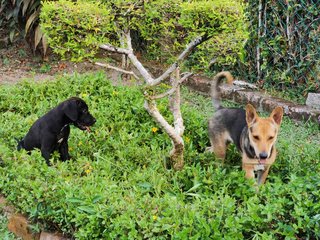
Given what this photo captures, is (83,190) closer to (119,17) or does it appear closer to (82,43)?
(82,43)

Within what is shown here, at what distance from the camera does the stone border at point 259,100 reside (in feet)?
27.5

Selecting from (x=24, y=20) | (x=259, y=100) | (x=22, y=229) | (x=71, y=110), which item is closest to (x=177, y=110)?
(x=71, y=110)

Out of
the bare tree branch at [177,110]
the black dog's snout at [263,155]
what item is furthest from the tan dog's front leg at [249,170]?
the bare tree branch at [177,110]

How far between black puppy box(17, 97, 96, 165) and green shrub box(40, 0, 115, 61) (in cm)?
66

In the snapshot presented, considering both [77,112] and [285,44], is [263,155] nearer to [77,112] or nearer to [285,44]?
[77,112]

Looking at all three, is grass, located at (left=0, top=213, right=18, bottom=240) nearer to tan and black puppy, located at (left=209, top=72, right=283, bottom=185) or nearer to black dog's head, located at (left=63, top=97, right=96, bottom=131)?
black dog's head, located at (left=63, top=97, right=96, bottom=131)

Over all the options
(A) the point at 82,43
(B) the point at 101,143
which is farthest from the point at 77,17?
(B) the point at 101,143

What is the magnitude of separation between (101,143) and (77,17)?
176 centimetres

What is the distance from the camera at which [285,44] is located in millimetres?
9078

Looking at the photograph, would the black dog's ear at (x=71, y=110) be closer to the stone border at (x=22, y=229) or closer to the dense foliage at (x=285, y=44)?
the stone border at (x=22, y=229)

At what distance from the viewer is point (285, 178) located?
236 inches

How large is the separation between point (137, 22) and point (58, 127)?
136 cm

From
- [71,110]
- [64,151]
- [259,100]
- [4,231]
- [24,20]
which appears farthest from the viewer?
[24,20]

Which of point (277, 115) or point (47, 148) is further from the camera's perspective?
point (47, 148)
